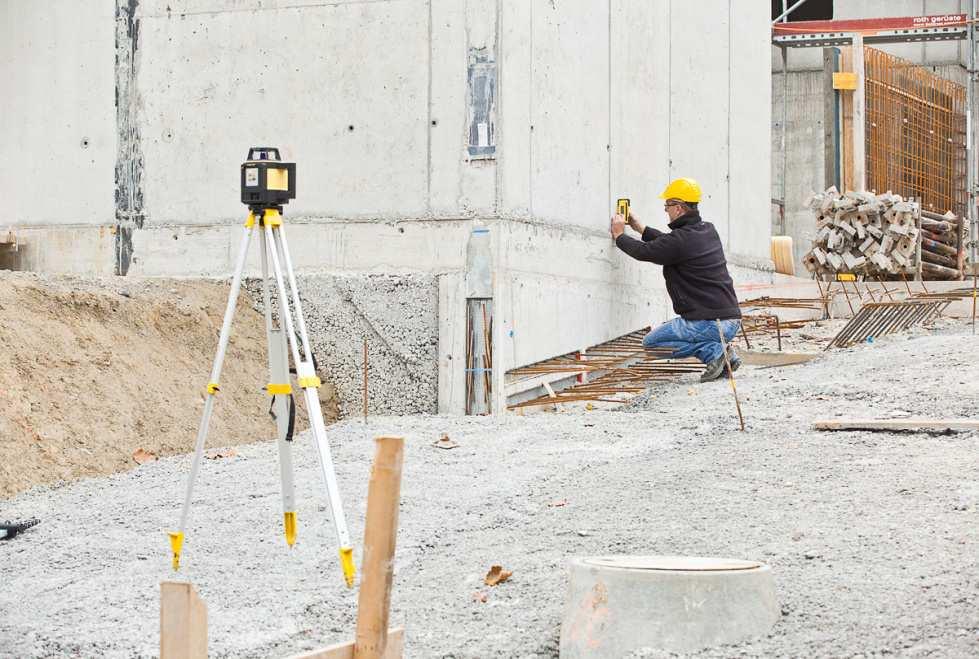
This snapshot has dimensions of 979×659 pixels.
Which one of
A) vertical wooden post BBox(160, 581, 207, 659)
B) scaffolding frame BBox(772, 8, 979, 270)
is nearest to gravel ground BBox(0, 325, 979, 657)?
vertical wooden post BBox(160, 581, 207, 659)

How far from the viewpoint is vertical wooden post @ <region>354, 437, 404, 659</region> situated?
12.7 ft

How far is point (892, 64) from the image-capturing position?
69.9 feet

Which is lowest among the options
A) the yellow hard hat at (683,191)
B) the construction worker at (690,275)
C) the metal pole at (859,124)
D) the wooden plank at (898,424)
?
the wooden plank at (898,424)

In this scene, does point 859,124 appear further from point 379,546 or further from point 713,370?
point 379,546

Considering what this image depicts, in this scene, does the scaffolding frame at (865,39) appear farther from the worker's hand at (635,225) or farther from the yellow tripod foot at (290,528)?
the yellow tripod foot at (290,528)

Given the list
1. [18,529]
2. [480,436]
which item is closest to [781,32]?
[480,436]

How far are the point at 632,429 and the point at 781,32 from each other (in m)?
15.5

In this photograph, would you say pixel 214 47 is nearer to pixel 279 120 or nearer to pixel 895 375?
pixel 279 120

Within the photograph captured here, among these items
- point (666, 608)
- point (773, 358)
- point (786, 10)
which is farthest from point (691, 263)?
point (786, 10)

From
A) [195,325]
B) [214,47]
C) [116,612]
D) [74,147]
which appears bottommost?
[116,612]

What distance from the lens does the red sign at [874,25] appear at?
21812 millimetres

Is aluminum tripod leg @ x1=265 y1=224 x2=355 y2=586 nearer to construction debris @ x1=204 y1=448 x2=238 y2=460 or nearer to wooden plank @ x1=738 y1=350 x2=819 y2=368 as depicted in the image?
construction debris @ x1=204 y1=448 x2=238 y2=460

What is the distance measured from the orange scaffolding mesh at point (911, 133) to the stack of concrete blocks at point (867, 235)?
347 centimetres

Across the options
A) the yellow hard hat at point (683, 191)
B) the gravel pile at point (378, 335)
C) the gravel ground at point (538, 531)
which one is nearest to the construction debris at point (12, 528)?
the gravel ground at point (538, 531)
